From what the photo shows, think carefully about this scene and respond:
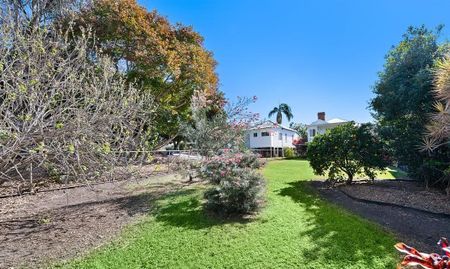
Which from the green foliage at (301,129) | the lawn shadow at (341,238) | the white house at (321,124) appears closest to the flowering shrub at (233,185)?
the lawn shadow at (341,238)

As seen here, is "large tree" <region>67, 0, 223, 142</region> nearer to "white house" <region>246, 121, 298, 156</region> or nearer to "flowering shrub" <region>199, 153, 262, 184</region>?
"flowering shrub" <region>199, 153, 262, 184</region>

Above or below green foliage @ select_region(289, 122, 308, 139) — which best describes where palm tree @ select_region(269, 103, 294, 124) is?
above

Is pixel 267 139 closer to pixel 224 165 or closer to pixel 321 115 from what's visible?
pixel 321 115

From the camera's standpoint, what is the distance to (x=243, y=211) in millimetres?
6383

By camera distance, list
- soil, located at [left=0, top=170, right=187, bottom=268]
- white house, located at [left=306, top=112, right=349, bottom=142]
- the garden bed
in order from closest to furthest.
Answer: soil, located at [left=0, top=170, right=187, bottom=268], the garden bed, white house, located at [left=306, top=112, right=349, bottom=142]

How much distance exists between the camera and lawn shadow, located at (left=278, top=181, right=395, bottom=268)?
4434mm

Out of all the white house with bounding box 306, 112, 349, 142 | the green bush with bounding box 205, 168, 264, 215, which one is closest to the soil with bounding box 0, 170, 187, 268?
the green bush with bounding box 205, 168, 264, 215

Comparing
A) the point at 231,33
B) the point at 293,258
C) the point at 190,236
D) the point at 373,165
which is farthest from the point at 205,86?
the point at 293,258

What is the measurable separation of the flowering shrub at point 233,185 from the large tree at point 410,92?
20.6ft

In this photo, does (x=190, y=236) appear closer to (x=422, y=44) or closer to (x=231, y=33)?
(x=231, y=33)

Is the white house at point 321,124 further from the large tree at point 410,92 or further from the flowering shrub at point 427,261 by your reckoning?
the flowering shrub at point 427,261

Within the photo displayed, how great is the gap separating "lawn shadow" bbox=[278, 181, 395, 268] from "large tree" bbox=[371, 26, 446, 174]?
15.1 ft

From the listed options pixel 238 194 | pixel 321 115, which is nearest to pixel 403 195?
pixel 238 194

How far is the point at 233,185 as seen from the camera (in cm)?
627
